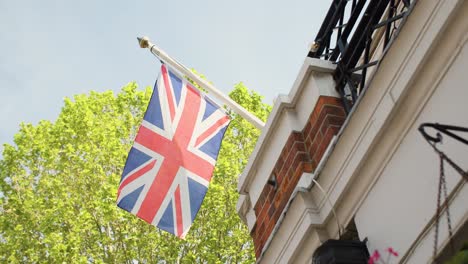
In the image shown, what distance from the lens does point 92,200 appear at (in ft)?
44.5

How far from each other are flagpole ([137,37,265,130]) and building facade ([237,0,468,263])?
148 cm

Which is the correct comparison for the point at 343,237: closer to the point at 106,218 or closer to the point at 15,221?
the point at 106,218

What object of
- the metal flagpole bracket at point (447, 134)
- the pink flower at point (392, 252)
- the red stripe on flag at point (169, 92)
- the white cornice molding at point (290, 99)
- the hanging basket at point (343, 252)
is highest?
the red stripe on flag at point (169, 92)

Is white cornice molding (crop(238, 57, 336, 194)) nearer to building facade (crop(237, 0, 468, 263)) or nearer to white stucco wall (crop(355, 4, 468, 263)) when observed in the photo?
building facade (crop(237, 0, 468, 263))

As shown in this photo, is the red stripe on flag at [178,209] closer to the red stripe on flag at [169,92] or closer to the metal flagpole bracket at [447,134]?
the red stripe on flag at [169,92]

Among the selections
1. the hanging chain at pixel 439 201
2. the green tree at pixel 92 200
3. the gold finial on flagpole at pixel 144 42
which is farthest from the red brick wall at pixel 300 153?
the green tree at pixel 92 200

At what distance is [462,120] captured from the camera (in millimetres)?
3143

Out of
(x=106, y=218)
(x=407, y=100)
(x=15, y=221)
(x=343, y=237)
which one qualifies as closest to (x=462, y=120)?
(x=407, y=100)

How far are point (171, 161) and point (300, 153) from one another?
7.39 ft

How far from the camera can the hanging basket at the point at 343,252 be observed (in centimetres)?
370

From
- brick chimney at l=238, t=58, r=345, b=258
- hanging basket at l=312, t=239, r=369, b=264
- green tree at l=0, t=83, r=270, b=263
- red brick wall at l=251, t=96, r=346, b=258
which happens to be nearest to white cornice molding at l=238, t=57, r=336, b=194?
brick chimney at l=238, t=58, r=345, b=258

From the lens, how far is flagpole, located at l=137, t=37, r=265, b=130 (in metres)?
6.83

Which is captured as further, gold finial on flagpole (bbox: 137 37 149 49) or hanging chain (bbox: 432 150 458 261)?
gold finial on flagpole (bbox: 137 37 149 49)

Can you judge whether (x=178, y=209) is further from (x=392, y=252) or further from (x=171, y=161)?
(x=392, y=252)
